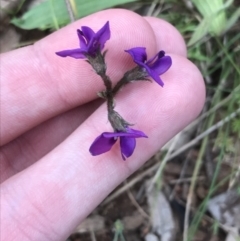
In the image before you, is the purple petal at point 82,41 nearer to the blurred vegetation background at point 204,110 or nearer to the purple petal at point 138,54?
the purple petal at point 138,54

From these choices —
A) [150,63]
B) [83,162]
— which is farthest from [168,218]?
[150,63]

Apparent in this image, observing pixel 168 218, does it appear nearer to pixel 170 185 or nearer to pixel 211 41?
pixel 170 185

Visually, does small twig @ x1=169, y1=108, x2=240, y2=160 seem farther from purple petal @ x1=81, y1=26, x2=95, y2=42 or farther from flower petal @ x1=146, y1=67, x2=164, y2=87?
purple petal @ x1=81, y1=26, x2=95, y2=42

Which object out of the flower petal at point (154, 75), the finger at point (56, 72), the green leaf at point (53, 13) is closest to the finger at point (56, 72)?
the finger at point (56, 72)

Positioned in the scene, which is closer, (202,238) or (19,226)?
(19,226)

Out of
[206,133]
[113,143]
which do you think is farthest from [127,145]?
[206,133]
